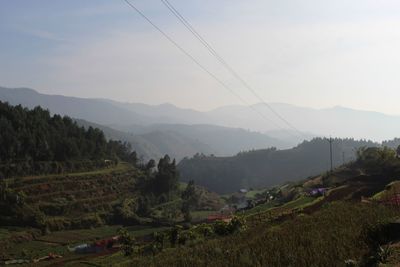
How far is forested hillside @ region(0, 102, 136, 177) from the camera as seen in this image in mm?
113750

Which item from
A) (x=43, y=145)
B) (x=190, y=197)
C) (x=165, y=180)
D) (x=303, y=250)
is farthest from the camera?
(x=190, y=197)

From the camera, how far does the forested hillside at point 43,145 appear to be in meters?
114

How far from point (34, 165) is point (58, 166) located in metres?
5.93

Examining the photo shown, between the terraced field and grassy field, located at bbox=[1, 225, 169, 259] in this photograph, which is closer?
grassy field, located at bbox=[1, 225, 169, 259]

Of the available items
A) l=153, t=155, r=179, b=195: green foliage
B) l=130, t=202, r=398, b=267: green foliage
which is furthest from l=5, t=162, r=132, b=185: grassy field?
l=130, t=202, r=398, b=267: green foliage

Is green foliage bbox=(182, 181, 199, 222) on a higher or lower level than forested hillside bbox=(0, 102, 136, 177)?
lower

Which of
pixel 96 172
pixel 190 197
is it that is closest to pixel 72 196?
pixel 96 172

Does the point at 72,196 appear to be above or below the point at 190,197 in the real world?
above

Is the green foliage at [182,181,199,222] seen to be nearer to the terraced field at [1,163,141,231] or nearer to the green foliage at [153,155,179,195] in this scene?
the green foliage at [153,155,179,195]

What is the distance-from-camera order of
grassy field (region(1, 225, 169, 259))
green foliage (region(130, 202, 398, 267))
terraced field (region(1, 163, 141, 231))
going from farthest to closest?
terraced field (region(1, 163, 141, 231)), grassy field (region(1, 225, 169, 259)), green foliage (region(130, 202, 398, 267))

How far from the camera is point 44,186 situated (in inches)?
4141

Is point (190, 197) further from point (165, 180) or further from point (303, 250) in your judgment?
point (303, 250)

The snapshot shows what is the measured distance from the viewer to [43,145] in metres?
122

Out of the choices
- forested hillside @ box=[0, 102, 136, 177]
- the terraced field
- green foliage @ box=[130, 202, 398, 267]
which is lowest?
the terraced field
